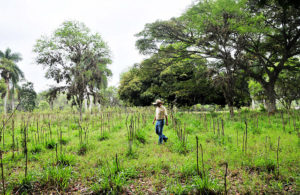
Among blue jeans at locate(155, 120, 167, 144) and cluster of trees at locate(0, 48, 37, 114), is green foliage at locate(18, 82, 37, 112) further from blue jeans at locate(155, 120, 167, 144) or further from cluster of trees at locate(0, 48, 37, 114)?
blue jeans at locate(155, 120, 167, 144)

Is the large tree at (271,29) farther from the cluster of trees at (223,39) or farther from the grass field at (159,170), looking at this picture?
the grass field at (159,170)

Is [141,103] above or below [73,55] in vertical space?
below

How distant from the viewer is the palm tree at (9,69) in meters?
31.7

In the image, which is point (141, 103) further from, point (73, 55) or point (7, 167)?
point (7, 167)

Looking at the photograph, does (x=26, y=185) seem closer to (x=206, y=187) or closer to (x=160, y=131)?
→ (x=206, y=187)

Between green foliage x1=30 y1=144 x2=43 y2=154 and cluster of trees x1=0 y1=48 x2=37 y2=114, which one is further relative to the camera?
cluster of trees x1=0 y1=48 x2=37 y2=114

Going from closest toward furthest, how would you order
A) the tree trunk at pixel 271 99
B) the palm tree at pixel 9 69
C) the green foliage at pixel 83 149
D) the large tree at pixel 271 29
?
the green foliage at pixel 83 149 → the large tree at pixel 271 29 → the tree trunk at pixel 271 99 → the palm tree at pixel 9 69

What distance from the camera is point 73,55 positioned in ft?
50.2

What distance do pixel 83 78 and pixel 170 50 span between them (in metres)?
7.59

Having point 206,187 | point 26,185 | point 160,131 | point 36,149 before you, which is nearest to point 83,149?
point 36,149

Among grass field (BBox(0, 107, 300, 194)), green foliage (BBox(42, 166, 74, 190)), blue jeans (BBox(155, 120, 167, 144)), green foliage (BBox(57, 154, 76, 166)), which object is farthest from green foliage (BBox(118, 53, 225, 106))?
green foliage (BBox(42, 166, 74, 190))

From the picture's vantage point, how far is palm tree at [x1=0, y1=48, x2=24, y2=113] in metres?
31.7

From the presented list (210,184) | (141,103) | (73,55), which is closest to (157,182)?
(210,184)

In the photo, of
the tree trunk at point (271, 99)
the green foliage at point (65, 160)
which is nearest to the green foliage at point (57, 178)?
the green foliage at point (65, 160)
